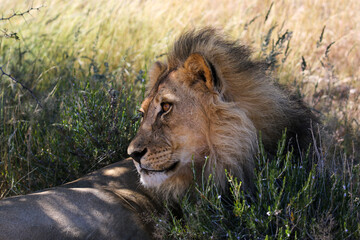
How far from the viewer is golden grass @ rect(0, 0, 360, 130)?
6.76 metres

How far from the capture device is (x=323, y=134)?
3.72 meters

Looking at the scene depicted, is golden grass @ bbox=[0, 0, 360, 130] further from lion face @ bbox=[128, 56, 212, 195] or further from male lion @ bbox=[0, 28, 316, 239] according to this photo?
lion face @ bbox=[128, 56, 212, 195]

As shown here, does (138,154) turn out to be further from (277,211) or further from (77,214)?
(277,211)

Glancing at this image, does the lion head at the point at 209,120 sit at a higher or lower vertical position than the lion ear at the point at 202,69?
lower

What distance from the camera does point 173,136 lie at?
10.2ft

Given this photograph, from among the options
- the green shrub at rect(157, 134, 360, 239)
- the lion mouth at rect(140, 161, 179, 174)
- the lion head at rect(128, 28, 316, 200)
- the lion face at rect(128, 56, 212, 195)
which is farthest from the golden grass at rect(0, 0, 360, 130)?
the lion mouth at rect(140, 161, 179, 174)

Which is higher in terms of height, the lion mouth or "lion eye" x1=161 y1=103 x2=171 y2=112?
"lion eye" x1=161 y1=103 x2=171 y2=112

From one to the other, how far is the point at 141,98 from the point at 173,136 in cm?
195

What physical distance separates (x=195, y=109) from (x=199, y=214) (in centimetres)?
69

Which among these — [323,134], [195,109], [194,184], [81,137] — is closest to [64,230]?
[194,184]

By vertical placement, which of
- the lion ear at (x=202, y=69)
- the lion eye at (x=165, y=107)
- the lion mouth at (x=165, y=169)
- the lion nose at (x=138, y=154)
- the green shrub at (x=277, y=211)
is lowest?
the green shrub at (x=277, y=211)

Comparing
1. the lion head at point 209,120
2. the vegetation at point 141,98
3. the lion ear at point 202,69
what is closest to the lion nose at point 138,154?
the lion head at point 209,120

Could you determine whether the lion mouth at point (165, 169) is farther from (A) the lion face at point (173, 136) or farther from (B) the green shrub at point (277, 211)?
(B) the green shrub at point (277, 211)

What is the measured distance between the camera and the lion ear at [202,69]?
3.08 meters
